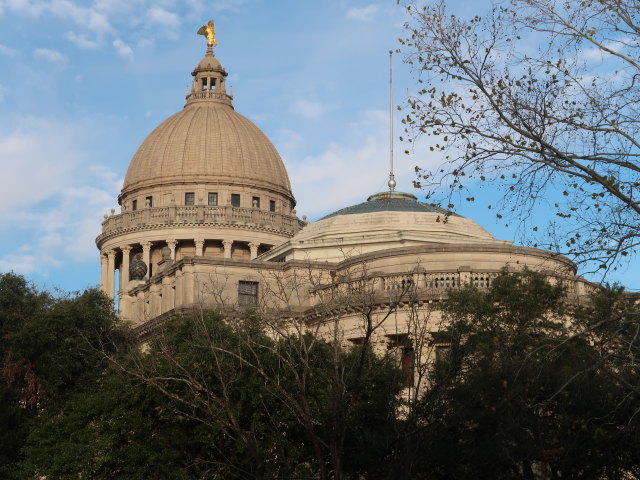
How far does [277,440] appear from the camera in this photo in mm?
33500

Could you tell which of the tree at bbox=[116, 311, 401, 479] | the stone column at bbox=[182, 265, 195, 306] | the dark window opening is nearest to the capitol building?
the stone column at bbox=[182, 265, 195, 306]

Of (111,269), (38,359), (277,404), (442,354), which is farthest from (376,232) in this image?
(111,269)

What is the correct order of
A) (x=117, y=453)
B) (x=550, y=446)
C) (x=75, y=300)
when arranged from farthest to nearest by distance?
(x=75, y=300)
(x=117, y=453)
(x=550, y=446)

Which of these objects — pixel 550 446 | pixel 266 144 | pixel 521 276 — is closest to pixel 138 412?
pixel 550 446

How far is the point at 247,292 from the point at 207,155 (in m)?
40.0

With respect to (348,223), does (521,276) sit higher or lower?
lower

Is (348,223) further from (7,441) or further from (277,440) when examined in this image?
(277,440)

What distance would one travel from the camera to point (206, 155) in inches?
3750

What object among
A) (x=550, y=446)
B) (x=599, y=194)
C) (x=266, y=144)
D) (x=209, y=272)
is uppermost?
(x=266, y=144)

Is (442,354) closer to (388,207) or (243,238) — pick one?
(388,207)

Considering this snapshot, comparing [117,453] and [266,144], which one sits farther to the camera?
[266,144]

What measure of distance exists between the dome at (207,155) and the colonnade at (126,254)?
16.3ft

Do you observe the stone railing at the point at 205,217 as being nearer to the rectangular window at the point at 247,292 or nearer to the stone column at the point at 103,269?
the stone column at the point at 103,269

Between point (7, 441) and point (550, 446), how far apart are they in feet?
64.9
